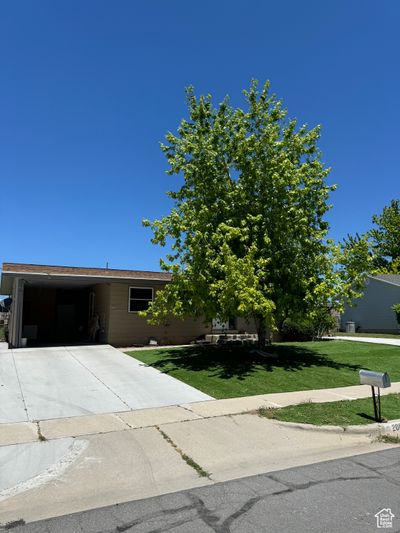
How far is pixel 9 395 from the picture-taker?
972 cm

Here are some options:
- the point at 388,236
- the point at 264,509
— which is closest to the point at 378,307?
the point at 388,236

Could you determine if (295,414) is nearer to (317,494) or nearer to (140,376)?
(317,494)

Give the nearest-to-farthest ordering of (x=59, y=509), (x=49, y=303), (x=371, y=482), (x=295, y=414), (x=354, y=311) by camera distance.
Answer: (x=59, y=509)
(x=371, y=482)
(x=295, y=414)
(x=49, y=303)
(x=354, y=311)

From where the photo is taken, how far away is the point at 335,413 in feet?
28.2

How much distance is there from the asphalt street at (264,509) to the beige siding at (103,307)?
1447 cm

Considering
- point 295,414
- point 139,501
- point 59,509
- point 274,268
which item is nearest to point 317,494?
point 139,501

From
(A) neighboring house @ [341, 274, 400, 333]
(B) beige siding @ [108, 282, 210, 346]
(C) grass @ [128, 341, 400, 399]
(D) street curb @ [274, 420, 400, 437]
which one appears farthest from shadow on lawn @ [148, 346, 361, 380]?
(A) neighboring house @ [341, 274, 400, 333]

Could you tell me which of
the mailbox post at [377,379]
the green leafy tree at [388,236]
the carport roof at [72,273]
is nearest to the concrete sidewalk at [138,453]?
the mailbox post at [377,379]

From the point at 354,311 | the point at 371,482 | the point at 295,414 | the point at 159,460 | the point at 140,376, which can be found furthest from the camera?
the point at 354,311

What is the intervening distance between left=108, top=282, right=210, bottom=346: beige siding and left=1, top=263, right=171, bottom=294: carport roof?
26.5 inches

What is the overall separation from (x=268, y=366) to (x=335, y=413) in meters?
4.87

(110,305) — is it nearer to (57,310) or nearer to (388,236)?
(57,310)

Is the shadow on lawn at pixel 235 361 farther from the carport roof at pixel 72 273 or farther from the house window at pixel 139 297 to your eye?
the carport roof at pixel 72 273

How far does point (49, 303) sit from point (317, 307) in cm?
1717
